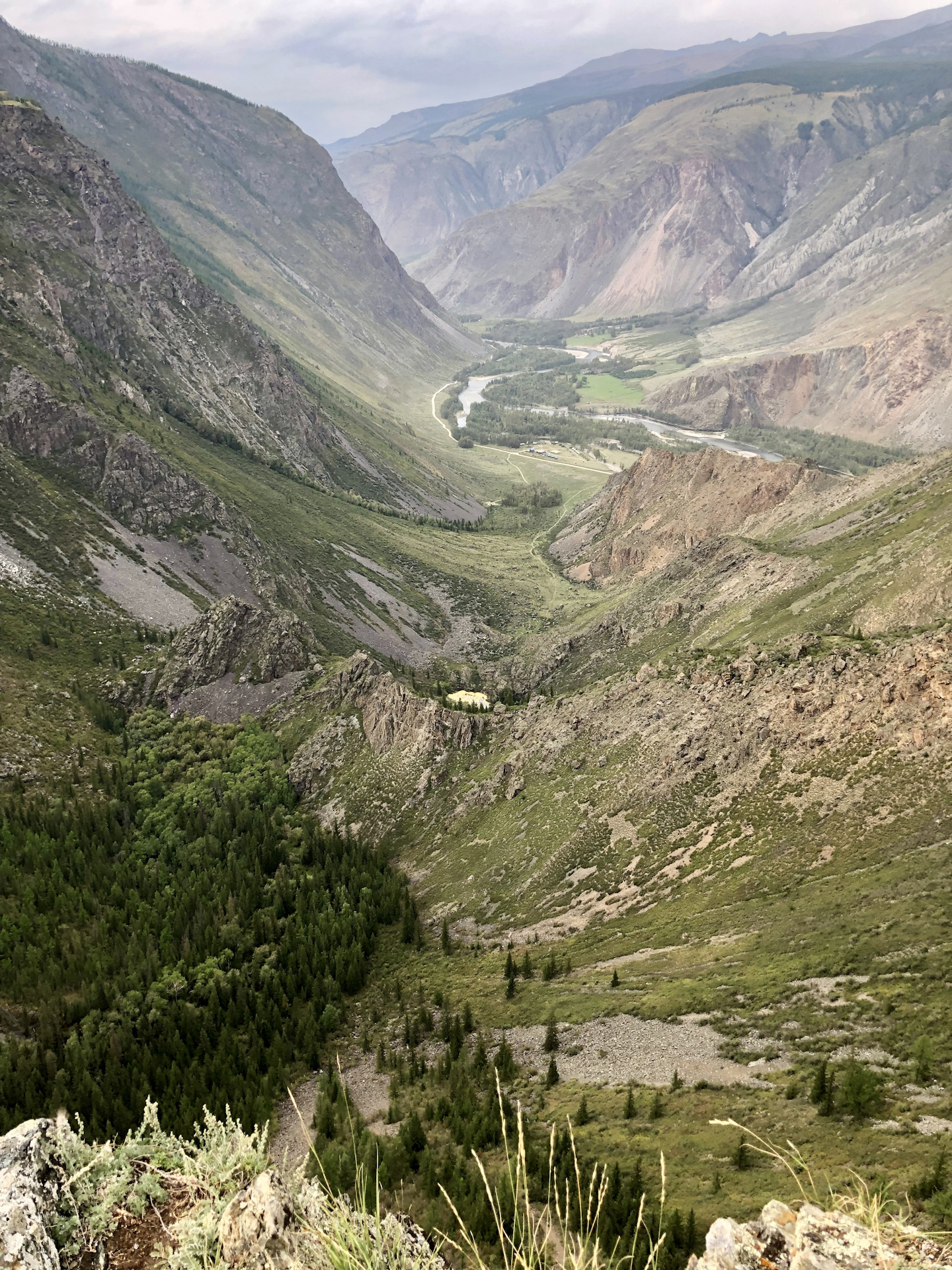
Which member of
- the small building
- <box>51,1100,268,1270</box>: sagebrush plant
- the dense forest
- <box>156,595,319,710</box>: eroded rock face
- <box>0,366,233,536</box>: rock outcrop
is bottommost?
the dense forest

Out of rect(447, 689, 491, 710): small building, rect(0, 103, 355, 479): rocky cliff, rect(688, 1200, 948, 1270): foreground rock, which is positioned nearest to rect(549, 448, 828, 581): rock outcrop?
rect(447, 689, 491, 710): small building

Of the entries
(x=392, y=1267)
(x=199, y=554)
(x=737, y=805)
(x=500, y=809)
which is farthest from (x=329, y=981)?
(x=199, y=554)

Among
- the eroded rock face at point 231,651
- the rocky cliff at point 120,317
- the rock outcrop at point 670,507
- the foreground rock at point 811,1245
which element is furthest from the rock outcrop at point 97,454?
the foreground rock at point 811,1245

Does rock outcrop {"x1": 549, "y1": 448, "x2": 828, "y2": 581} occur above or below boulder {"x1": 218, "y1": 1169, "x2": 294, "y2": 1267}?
above

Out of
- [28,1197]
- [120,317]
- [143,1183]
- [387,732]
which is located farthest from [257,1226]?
[120,317]

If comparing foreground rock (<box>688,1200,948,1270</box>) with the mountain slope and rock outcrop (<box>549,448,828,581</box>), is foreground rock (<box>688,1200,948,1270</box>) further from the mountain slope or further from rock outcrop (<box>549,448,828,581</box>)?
rock outcrop (<box>549,448,828,581</box>)

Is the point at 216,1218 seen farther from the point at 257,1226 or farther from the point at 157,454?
the point at 157,454
